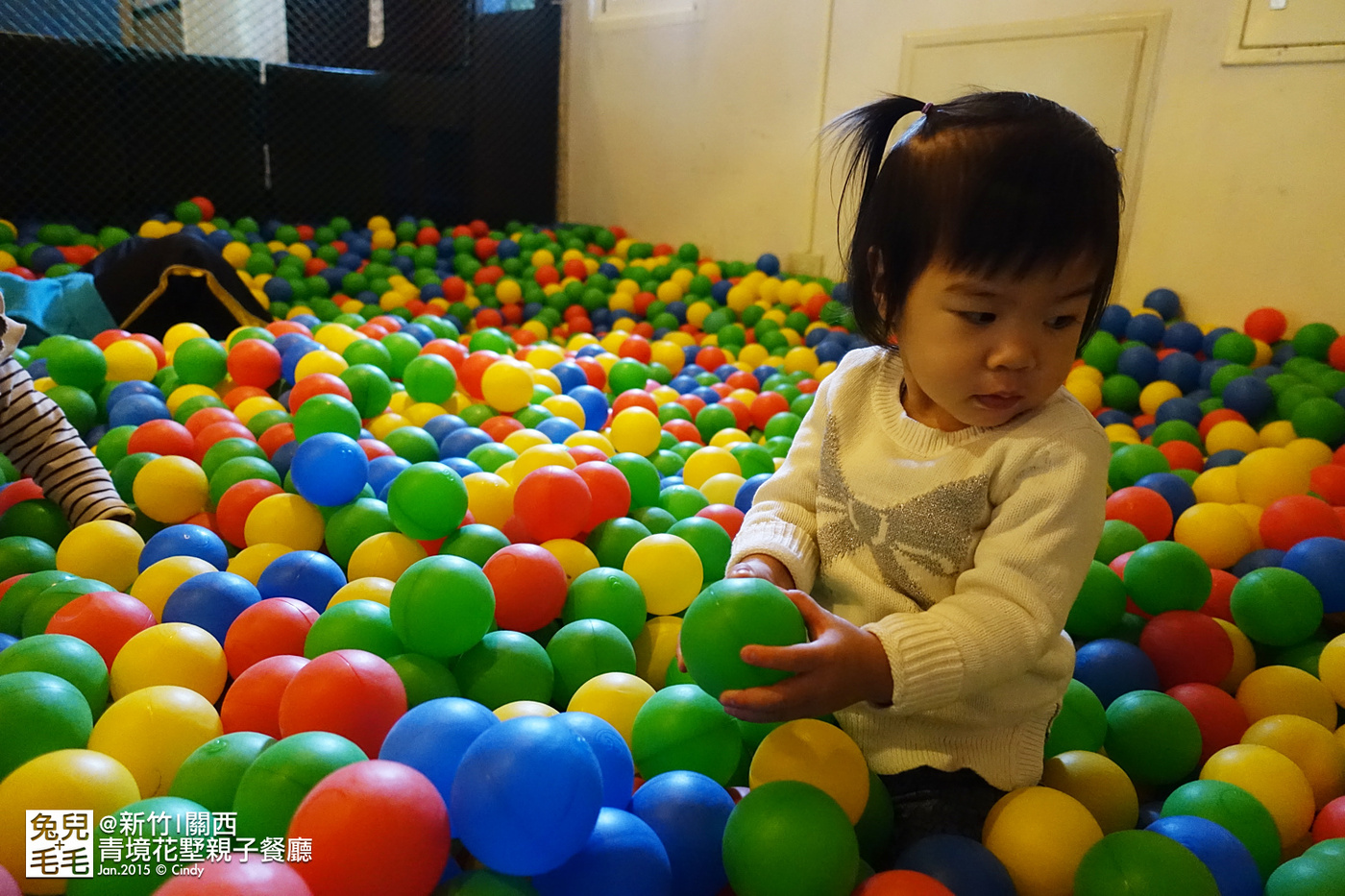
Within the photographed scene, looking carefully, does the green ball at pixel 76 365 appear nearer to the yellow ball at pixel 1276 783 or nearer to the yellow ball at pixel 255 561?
the yellow ball at pixel 255 561

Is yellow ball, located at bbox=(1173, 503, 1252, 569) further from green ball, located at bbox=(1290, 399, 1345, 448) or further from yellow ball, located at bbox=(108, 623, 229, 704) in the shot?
yellow ball, located at bbox=(108, 623, 229, 704)

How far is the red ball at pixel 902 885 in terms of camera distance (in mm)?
746

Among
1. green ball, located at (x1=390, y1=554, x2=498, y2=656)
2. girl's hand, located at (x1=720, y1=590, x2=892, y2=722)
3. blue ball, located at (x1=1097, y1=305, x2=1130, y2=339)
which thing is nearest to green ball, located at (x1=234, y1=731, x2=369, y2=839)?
green ball, located at (x1=390, y1=554, x2=498, y2=656)

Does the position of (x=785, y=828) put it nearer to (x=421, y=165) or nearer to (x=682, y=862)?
(x=682, y=862)

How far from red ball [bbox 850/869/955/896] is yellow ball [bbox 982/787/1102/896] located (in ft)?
0.39

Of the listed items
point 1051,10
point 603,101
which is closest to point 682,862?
point 1051,10

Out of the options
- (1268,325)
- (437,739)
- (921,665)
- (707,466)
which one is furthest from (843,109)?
(437,739)

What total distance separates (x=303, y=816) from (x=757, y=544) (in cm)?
49

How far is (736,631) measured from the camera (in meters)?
0.76

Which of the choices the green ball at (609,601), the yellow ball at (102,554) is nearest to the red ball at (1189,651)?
the green ball at (609,601)

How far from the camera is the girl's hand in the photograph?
29.2 inches

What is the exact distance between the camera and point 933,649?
0.80m

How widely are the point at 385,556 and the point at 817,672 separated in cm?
77

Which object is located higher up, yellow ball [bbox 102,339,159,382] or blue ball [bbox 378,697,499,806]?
yellow ball [bbox 102,339,159,382]
